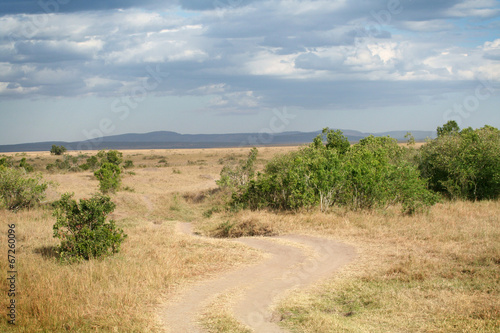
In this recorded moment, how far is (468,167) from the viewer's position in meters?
19.6

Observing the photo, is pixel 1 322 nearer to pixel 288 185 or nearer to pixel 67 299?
pixel 67 299

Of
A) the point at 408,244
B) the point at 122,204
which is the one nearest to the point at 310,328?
the point at 408,244

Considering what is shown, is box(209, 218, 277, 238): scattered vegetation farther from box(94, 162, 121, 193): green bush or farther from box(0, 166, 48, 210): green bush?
box(94, 162, 121, 193): green bush

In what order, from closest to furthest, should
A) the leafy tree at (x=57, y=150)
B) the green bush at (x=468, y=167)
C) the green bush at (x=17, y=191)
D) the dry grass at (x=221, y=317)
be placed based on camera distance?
1. the dry grass at (x=221, y=317)
2. the green bush at (x=17, y=191)
3. the green bush at (x=468, y=167)
4. the leafy tree at (x=57, y=150)

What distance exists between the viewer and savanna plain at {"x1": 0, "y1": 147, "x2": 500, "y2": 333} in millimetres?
6621

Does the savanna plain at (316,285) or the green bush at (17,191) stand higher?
the green bush at (17,191)

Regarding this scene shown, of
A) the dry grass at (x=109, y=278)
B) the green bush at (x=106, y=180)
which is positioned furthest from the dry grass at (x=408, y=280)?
the green bush at (x=106, y=180)

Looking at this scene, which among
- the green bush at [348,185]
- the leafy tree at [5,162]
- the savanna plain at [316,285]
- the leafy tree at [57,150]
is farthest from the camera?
the leafy tree at [57,150]

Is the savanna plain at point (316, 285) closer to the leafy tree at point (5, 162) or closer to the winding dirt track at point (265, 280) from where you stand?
the winding dirt track at point (265, 280)

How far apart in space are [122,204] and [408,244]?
16759mm

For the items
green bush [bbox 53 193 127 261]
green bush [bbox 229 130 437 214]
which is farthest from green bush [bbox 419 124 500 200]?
green bush [bbox 53 193 127 261]

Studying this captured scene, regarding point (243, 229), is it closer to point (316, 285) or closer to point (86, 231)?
point (86, 231)

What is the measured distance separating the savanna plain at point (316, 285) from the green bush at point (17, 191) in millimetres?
3808

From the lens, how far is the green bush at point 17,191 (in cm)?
1838
